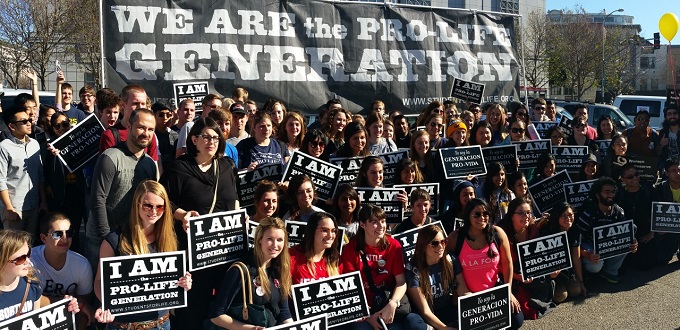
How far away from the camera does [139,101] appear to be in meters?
6.54

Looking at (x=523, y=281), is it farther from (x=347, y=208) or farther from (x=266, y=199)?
(x=266, y=199)

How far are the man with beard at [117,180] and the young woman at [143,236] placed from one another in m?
0.38

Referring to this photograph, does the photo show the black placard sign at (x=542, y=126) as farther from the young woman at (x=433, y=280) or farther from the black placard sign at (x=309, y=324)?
the black placard sign at (x=309, y=324)

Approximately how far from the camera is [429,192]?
7578 mm

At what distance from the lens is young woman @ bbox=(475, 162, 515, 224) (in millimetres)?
8016

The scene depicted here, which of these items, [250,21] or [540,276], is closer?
[540,276]

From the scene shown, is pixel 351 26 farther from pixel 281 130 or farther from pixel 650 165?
pixel 650 165

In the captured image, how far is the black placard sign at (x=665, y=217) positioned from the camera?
9.16 m

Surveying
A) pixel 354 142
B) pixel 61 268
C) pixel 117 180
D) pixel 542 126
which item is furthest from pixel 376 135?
pixel 61 268

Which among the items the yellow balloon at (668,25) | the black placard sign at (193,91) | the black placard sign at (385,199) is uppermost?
the yellow balloon at (668,25)

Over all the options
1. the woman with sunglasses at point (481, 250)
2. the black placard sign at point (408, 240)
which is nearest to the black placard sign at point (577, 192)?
the woman with sunglasses at point (481, 250)

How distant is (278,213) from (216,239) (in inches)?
58.8

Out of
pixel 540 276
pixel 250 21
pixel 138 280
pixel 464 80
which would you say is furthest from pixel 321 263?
pixel 464 80

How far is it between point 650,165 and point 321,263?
661cm
